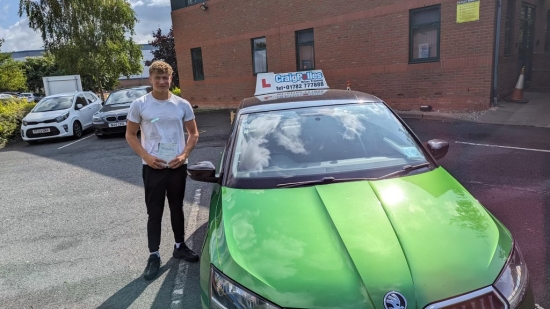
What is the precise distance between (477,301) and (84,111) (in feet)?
48.5

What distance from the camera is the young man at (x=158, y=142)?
3.43 metres

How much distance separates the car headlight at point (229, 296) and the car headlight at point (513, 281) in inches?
42.7

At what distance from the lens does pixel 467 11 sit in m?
10.7

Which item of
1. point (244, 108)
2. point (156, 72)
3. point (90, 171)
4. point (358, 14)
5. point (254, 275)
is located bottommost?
point (90, 171)

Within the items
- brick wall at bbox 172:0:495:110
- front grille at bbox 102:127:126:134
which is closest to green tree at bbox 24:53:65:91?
brick wall at bbox 172:0:495:110

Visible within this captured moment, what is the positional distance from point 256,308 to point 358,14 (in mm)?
12991

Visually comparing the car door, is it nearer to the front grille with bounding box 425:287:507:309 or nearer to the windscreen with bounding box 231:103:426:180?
the windscreen with bounding box 231:103:426:180

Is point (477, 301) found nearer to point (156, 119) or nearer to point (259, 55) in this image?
point (156, 119)

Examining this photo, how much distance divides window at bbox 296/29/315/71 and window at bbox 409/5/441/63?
421cm

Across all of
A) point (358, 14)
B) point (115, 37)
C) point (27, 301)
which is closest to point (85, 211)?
point (27, 301)

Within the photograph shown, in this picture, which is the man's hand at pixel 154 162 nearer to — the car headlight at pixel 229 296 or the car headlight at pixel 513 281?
the car headlight at pixel 229 296

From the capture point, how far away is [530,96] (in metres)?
12.2

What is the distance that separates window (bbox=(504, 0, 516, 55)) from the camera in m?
11.7

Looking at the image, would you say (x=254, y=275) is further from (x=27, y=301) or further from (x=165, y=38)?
(x=165, y=38)
